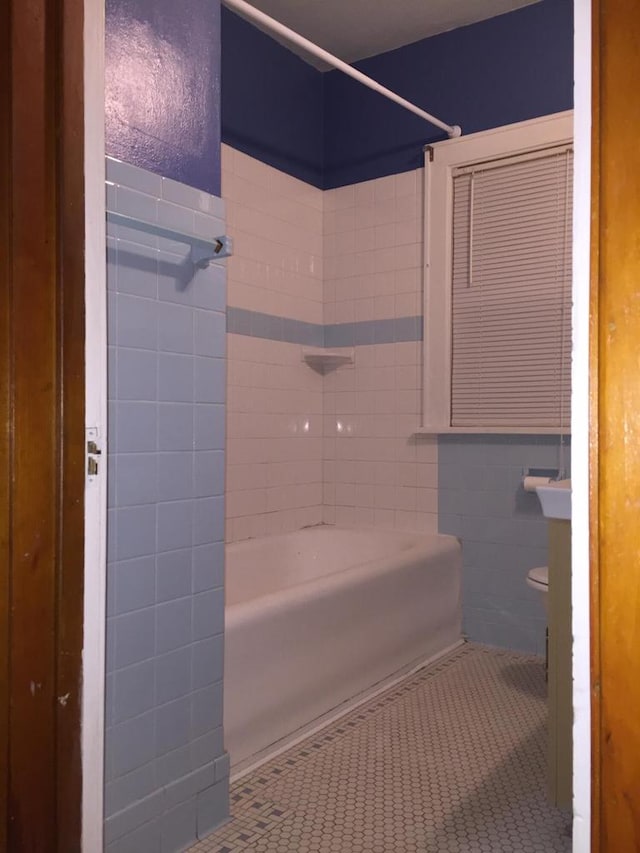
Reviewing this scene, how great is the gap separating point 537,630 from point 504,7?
284cm

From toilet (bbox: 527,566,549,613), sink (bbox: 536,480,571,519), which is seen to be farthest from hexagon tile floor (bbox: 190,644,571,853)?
sink (bbox: 536,480,571,519)

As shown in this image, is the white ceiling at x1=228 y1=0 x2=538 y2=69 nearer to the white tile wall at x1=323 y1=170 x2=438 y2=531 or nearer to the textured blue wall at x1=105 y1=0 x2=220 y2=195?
the white tile wall at x1=323 y1=170 x2=438 y2=531

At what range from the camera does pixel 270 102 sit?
3.62 metres

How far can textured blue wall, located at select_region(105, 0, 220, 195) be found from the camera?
1.67m

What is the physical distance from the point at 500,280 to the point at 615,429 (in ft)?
9.51

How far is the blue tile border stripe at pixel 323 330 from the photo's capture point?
11.5 ft

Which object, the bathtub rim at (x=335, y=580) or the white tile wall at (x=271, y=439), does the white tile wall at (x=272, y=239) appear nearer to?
the white tile wall at (x=271, y=439)

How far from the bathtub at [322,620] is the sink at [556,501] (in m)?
0.96

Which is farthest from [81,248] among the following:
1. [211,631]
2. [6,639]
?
[211,631]

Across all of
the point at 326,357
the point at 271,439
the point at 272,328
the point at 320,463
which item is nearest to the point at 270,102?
the point at 272,328

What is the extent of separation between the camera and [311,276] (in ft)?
13.0

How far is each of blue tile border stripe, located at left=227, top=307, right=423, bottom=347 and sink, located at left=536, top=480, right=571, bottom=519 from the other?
192cm

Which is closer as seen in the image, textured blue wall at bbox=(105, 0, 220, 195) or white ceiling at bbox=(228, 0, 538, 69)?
textured blue wall at bbox=(105, 0, 220, 195)

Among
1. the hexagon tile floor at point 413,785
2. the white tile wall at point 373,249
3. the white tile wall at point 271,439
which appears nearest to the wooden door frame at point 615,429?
the hexagon tile floor at point 413,785
